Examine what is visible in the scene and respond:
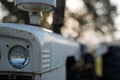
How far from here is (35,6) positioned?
2793 mm

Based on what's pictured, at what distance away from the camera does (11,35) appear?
2379 millimetres

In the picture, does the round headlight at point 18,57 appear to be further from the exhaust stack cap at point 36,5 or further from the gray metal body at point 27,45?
the exhaust stack cap at point 36,5

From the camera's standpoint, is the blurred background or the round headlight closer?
the round headlight

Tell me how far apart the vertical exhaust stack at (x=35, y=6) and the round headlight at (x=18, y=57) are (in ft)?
1.52

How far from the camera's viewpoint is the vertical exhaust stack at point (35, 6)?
2732mm

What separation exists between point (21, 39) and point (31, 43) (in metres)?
0.07

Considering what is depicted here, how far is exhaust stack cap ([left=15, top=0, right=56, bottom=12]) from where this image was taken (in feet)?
8.94

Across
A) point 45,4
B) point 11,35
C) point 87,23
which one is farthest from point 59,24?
point 87,23

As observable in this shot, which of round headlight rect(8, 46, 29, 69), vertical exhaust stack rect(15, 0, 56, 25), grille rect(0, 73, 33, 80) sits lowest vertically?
grille rect(0, 73, 33, 80)

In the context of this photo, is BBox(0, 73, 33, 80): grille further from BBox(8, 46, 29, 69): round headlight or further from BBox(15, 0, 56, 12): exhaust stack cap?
BBox(15, 0, 56, 12): exhaust stack cap

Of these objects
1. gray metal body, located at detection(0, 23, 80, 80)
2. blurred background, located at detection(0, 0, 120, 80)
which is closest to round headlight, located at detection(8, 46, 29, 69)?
gray metal body, located at detection(0, 23, 80, 80)

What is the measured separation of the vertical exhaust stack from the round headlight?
46 centimetres

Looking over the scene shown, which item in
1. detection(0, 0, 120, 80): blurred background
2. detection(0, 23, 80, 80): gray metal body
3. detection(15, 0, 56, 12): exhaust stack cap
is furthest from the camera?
detection(0, 0, 120, 80): blurred background

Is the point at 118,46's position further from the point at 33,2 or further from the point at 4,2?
the point at 33,2
